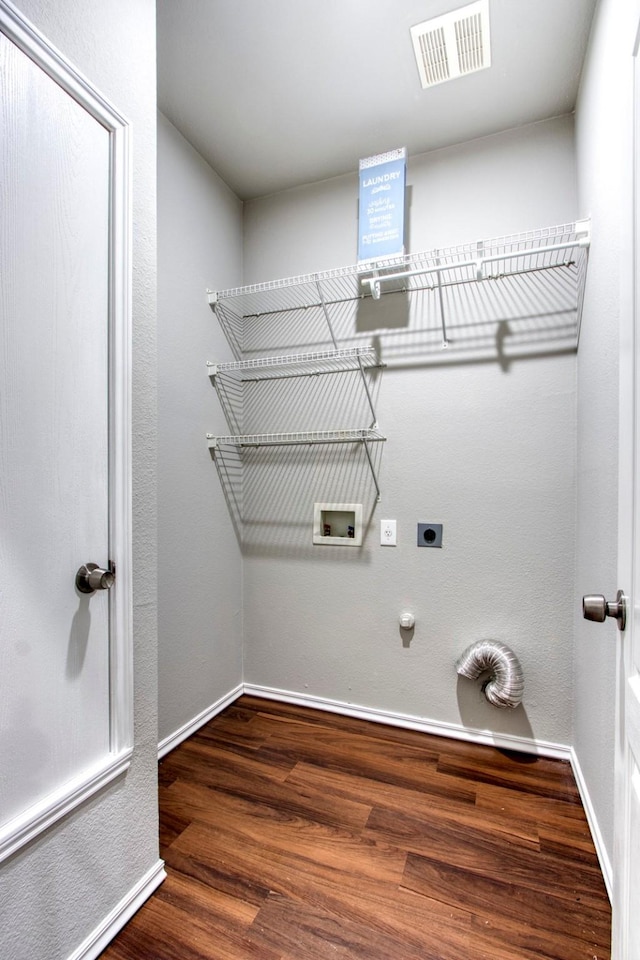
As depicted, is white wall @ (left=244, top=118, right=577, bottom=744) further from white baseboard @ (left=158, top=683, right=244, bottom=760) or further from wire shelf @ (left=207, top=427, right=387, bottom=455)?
white baseboard @ (left=158, top=683, right=244, bottom=760)

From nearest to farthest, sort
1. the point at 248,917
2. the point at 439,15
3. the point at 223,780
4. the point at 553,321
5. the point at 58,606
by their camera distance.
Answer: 1. the point at 58,606
2. the point at 248,917
3. the point at 439,15
4. the point at 223,780
5. the point at 553,321

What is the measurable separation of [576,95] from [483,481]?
1.58 meters

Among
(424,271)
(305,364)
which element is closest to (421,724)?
(305,364)

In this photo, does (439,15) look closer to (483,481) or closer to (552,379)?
(552,379)

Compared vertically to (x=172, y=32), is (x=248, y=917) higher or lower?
lower

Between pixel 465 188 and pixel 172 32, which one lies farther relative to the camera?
pixel 465 188

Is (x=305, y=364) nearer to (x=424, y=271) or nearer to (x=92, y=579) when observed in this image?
(x=424, y=271)

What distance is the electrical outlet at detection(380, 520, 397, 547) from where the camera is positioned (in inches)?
81.4

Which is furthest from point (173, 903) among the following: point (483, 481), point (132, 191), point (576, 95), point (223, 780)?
point (576, 95)

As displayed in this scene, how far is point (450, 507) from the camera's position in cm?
197

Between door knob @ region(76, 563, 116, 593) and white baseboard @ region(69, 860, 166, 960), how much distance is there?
832mm

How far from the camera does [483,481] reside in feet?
6.31

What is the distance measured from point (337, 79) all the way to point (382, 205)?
470 millimetres

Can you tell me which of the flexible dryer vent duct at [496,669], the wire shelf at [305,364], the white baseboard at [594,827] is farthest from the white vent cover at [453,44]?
the white baseboard at [594,827]
